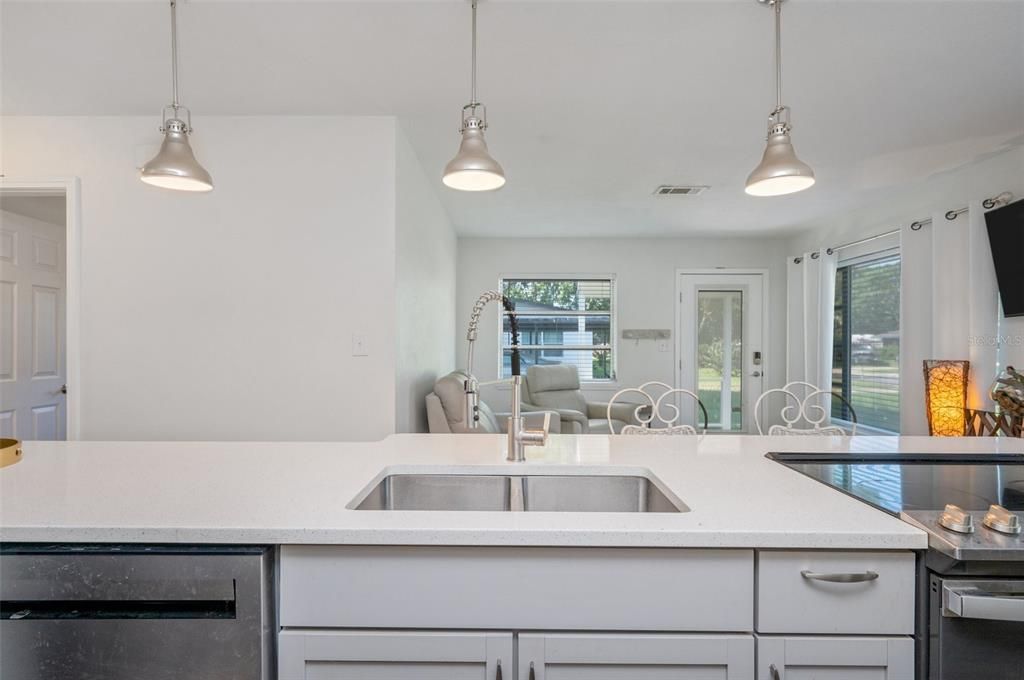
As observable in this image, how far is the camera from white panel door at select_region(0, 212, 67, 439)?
2.82 m

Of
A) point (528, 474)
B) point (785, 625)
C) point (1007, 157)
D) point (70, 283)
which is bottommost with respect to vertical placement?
point (785, 625)

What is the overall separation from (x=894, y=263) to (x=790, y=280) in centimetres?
130

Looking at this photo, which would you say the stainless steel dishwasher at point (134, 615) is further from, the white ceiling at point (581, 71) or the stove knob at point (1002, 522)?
the white ceiling at point (581, 71)

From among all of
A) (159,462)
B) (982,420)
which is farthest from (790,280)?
(159,462)

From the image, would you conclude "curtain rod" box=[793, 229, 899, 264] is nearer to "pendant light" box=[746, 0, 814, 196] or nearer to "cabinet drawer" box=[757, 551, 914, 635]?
"pendant light" box=[746, 0, 814, 196]

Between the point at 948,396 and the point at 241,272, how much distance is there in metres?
4.19

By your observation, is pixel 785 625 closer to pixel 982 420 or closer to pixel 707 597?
pixel 707 597

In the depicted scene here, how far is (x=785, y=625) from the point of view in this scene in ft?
2.62

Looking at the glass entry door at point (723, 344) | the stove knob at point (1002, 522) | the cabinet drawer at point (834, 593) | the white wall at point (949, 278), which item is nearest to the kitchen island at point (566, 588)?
the cabinet drawer at point (834, 593)

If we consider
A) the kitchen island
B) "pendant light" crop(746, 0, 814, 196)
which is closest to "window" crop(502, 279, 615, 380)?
"pendant light" crop(746, 0, 814, 196)

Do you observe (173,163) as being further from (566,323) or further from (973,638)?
(566,323)

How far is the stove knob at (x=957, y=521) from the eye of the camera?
2.53 feet

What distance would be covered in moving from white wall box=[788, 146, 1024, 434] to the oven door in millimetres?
2902

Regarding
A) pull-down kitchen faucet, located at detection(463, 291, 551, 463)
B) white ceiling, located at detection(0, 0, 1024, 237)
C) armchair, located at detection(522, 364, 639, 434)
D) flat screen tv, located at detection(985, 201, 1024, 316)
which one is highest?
white ceiling, located at detection(0, 0, 1024, 237)
